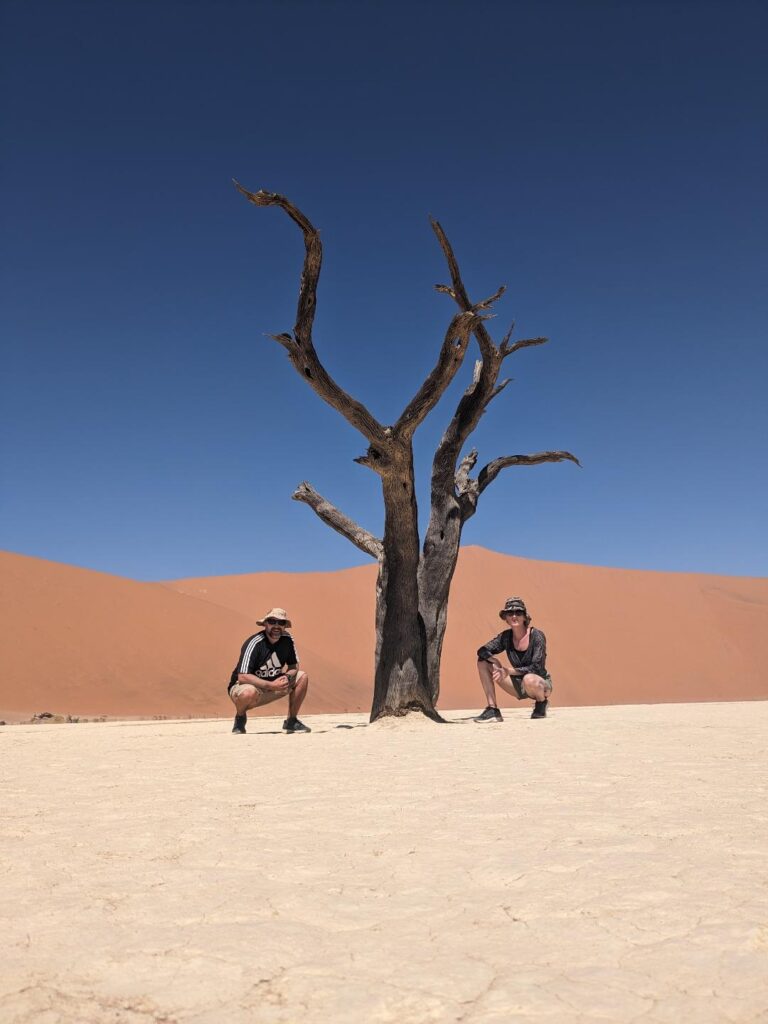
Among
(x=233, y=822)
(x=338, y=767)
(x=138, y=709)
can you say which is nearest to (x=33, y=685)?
(x=138, y=709)

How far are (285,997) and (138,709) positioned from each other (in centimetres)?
1631

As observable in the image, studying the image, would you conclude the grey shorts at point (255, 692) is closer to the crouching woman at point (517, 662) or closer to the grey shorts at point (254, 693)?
the grey shorts at point (254, 693)

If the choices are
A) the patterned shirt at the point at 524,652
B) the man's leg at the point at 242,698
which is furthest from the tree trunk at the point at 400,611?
the man's leg at the point at 242,698

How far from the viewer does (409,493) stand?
848 cm

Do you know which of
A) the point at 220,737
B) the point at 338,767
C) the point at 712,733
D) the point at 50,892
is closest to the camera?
the point at 50,892

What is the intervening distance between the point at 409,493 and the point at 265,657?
7.36 ft

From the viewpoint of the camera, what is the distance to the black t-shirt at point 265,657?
24.7ft

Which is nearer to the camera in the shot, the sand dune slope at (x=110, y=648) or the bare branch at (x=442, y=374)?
the bare branch at (x=442, y=374)

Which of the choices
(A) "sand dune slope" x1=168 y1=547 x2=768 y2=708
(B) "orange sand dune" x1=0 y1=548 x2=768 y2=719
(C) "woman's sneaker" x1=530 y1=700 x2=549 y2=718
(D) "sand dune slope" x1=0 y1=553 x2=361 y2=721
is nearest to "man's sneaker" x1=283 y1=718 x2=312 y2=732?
(C) "woman's sneaker" x1=530 y1=700 x2=549 y2=718

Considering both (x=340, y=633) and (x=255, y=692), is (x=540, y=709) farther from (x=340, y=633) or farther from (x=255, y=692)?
(x=340, y=633)

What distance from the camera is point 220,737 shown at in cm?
703

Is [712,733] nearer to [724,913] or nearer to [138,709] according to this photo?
[724,913]

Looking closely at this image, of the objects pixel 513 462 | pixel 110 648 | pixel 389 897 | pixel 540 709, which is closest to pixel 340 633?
pixel 110 648

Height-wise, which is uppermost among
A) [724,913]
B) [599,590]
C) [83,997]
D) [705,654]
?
[599,590]
